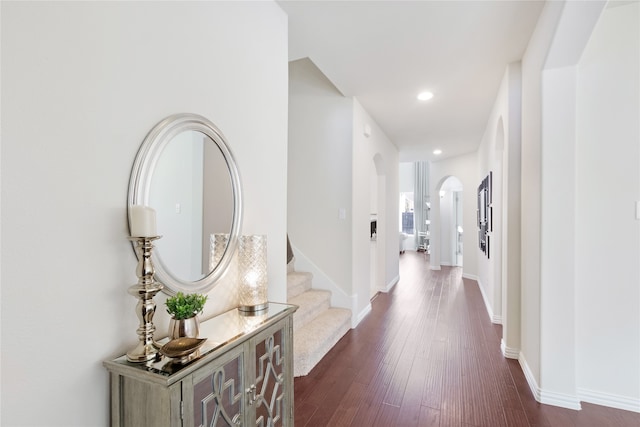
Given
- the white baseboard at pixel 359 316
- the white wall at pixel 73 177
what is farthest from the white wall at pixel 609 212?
the white wall at pixel 73 177

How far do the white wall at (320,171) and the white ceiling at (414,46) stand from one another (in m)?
0.39

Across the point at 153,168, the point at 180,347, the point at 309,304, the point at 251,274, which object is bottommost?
the point at 309,304

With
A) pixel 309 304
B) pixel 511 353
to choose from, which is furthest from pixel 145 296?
pixel 511 353

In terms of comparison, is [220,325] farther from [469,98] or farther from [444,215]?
[444,215]

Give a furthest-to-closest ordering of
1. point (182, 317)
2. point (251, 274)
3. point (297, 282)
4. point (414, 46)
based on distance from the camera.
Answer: point (297, 282), point (414, 46), point (251, 274), point (182, 317)

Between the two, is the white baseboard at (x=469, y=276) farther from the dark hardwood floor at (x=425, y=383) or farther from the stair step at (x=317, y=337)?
the stair step at (x=317, y=337)

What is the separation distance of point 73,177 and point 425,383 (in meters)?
2.46

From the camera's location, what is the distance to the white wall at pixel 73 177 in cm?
76

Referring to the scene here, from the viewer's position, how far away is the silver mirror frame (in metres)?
1.05

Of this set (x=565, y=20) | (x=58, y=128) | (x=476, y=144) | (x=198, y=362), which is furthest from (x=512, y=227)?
(x=476, y=144)

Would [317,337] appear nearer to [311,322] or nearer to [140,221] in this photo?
[311,322]

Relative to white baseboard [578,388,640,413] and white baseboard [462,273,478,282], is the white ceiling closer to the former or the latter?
white baseboard [578,388,640,413]

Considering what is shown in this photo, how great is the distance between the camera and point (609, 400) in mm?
1981

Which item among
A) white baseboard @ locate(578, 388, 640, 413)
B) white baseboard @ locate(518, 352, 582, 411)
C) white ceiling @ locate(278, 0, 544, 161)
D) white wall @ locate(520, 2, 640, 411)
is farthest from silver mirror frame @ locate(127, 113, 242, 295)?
white baseboard @ locate(578, 388, 640, 413)
